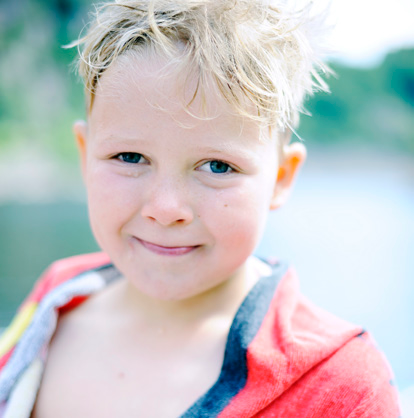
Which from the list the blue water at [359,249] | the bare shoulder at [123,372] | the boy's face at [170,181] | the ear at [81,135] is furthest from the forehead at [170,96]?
the blue water at [359,249]

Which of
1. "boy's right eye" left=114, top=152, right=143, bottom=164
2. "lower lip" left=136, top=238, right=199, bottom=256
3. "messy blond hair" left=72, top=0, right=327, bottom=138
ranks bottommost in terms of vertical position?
"lower lip" left=136, top=238, right=199, bottom=256

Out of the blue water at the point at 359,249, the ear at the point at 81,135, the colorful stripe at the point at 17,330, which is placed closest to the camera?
the ear at the point at 81,135

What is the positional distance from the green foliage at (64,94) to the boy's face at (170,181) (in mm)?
5537

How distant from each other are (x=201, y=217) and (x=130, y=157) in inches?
6.2

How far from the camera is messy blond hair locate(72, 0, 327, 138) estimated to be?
2.29 ft

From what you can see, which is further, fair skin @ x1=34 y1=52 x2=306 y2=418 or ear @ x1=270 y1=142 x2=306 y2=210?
ear @ x1=270 y1=142 x2=306 y2=210

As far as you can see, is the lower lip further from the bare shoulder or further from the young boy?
the bare shoulder

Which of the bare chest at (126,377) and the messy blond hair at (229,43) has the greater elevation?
the messy blond hair at (229,43)

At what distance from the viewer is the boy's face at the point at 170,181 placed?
702 mm

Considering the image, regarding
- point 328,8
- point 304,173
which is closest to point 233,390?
point 328,8

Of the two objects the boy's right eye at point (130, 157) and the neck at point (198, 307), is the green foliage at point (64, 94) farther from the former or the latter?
the boy's right eye at point (130, 157)

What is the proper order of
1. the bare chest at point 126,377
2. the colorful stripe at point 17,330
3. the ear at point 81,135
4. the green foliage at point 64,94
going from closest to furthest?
the bare chest at point 126,377, the ear at point 81,135, the colorful stripe at point 17,330, the green foliage at point 64,94

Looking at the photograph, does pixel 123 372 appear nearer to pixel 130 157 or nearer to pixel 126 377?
pixel 126 377

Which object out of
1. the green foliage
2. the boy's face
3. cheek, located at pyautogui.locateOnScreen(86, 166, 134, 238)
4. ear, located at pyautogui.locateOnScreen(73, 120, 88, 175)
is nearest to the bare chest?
the boy's face
